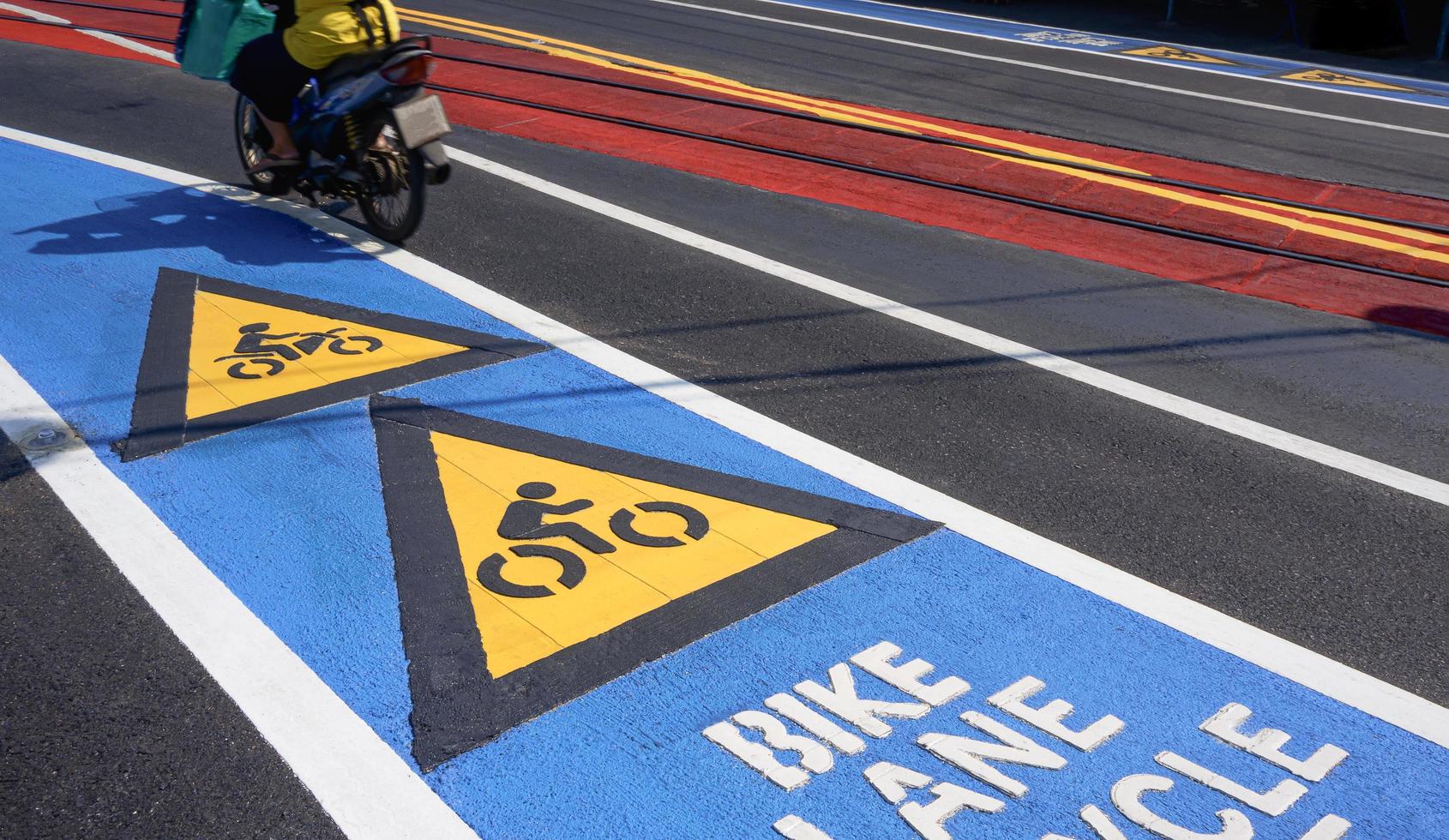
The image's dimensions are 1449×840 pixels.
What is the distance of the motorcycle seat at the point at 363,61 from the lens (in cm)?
712

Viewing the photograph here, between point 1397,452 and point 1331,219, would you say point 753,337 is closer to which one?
point 1397,452

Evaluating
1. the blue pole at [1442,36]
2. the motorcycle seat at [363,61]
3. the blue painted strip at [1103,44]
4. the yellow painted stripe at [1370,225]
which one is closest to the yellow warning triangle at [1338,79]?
the blue painted strip at [1103,44]

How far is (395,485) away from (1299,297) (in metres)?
5.45

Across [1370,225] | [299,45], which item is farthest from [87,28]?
[1370,225]

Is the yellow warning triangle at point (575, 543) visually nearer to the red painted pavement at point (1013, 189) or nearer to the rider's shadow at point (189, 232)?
the rider's shadow at point (189, 232)

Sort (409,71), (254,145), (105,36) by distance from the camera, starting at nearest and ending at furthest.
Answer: (409,71), (254,145), (105,36)

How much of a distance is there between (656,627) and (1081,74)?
1293cm

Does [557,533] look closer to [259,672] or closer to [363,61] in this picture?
[259,672]

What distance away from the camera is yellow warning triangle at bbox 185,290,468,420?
5.53 metres

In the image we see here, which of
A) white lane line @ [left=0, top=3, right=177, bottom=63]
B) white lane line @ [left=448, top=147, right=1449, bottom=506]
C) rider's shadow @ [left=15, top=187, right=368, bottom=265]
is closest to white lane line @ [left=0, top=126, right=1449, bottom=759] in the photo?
rider's shadow @ [left=15, top=187, right=368, bottom=265]

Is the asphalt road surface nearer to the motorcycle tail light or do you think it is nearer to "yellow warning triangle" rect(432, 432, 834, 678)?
"yellow warning triangle" rect(432, 432, 834, 678)

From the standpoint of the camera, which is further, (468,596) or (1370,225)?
(1370,225)

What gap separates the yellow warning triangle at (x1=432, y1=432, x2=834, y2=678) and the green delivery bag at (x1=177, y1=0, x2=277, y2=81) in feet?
13.9

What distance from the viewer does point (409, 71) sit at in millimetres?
6945
